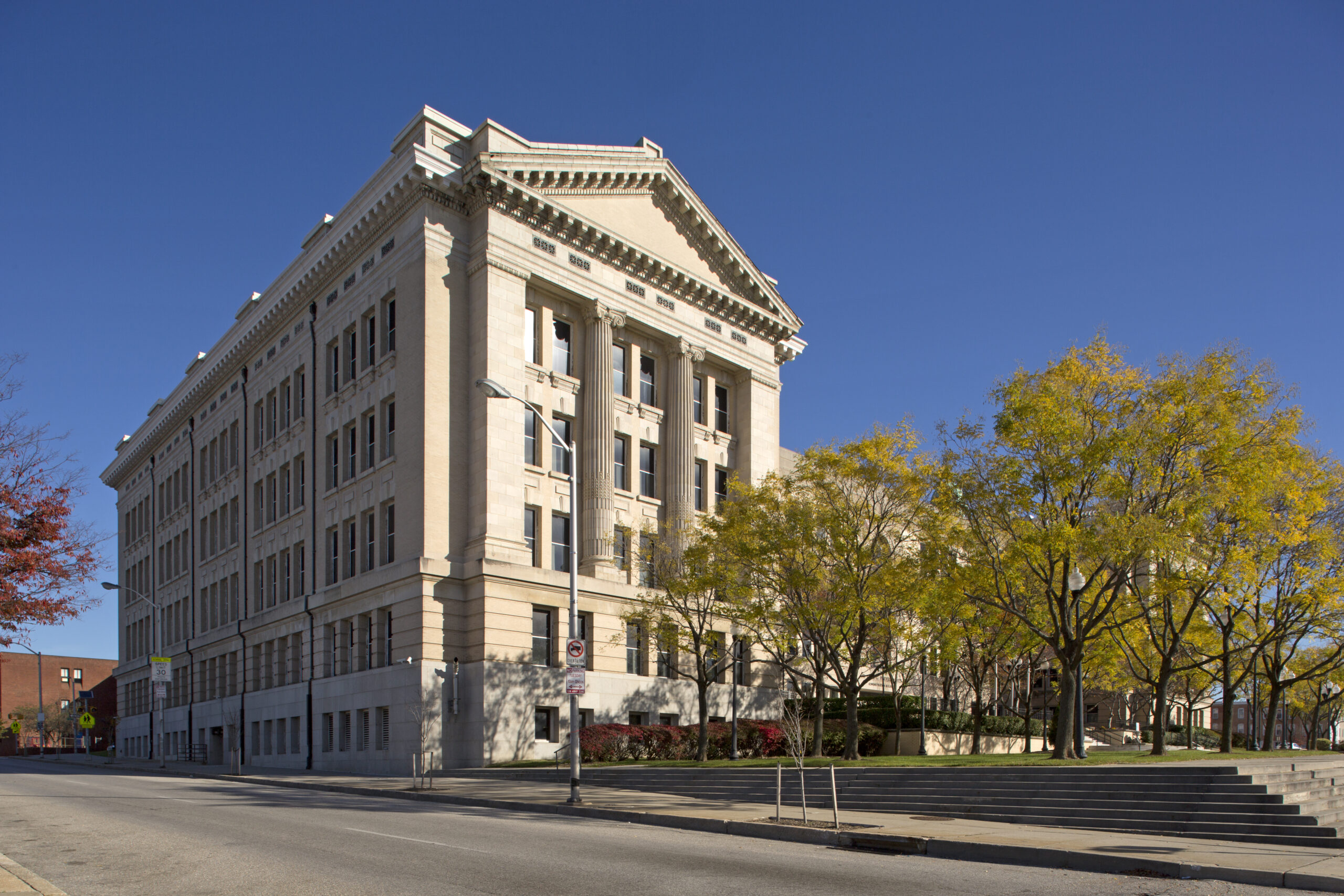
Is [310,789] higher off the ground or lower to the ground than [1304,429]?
lower

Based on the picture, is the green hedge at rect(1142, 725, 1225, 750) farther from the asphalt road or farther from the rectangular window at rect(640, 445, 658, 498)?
the asphalt road

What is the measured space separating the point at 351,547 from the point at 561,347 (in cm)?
1216

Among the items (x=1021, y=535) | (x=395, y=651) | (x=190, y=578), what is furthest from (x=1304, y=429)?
(x=190, y=578)

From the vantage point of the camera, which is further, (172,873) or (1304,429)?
(1304,429)

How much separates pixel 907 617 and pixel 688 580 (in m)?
8.06

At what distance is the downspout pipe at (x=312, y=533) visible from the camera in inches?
1764

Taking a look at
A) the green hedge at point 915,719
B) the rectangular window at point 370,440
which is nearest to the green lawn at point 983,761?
the green hedge at point 915,719

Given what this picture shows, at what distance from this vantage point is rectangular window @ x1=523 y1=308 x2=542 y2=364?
43500 mm

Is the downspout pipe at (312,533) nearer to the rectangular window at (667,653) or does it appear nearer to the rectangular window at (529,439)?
the rectangular window at (529,439)

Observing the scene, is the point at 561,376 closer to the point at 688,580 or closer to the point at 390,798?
the point at 688,580

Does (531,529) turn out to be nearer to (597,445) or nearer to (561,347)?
(597,445)

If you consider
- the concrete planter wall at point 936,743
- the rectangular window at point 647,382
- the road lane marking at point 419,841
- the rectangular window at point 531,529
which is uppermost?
the rectangular window at point 647,382

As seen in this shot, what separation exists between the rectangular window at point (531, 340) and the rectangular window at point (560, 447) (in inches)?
101

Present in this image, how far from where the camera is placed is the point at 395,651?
39281 millimetres
